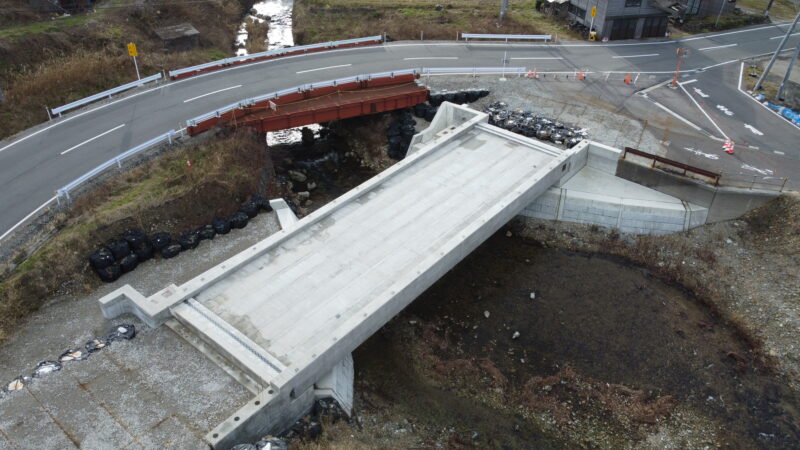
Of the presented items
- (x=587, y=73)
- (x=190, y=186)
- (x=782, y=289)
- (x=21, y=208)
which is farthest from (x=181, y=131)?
(x=782, y=289)

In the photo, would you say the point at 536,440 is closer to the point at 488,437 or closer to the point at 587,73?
the point at 488,437

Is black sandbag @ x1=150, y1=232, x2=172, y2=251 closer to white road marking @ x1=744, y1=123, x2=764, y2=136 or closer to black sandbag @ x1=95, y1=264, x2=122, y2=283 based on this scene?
black sandbag @ x1=95, y1=264, x2=122, y2=283

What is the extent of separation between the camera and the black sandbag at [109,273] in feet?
73.0

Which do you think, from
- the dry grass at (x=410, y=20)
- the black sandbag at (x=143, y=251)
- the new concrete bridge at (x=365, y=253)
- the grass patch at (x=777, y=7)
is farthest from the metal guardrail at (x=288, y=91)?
the grass patch at (x=777, y=7)

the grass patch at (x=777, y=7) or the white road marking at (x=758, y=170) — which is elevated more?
the grass patch at (x=777, y=7)

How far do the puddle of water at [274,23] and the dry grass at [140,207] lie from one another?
21.5 meters

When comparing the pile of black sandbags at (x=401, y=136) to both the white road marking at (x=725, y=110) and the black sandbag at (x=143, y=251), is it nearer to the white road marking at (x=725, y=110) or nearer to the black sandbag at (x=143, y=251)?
the black sandbag at (x=143, y=251)

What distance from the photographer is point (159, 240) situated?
2381 cm

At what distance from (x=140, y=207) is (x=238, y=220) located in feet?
13.8

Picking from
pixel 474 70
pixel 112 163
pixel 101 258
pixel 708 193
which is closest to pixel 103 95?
pixel 112 163

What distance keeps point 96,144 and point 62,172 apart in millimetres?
2698

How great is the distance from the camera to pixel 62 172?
25.7 metres

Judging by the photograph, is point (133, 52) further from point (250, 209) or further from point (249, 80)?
point (250, 209)

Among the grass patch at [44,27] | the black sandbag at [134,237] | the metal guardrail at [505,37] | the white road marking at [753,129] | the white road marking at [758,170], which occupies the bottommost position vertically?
the black sandbag at [134,237]
